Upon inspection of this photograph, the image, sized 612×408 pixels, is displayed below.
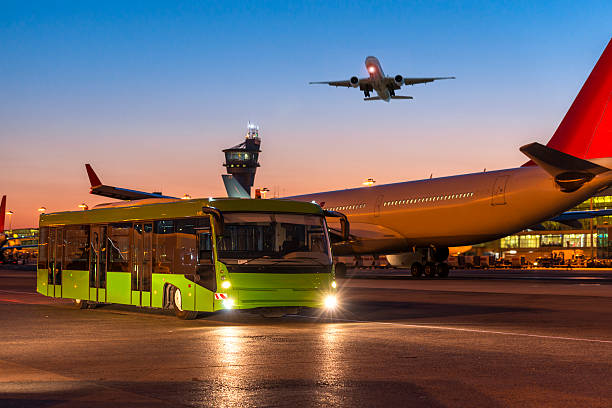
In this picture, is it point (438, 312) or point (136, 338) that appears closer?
point (136, 338)

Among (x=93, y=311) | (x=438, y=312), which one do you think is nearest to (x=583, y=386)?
(x=438, y=312)

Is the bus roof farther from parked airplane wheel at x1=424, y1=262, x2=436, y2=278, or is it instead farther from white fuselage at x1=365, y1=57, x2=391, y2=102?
white fuselage at x1=365, y1=57, x2=391, y2=102

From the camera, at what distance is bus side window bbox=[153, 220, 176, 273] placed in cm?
1805

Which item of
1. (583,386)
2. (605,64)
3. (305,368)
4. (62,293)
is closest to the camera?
(583,386)

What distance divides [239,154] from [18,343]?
17409cm

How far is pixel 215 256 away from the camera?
16.7 meters

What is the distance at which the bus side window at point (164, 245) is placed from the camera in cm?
1805

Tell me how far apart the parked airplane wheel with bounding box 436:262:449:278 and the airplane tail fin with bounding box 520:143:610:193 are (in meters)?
9.83

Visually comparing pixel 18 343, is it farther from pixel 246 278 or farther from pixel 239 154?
pixel 239 154

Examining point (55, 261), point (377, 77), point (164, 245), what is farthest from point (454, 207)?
point (164, 245)

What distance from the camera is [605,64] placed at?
34.4 m

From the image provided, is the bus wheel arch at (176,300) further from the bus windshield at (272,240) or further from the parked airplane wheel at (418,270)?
the parked airplane wheel at (418,270)

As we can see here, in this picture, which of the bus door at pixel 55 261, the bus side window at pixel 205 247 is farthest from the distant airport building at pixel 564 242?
the bus side window at pixel 205 247

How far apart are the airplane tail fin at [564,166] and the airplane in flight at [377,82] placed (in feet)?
66.3
